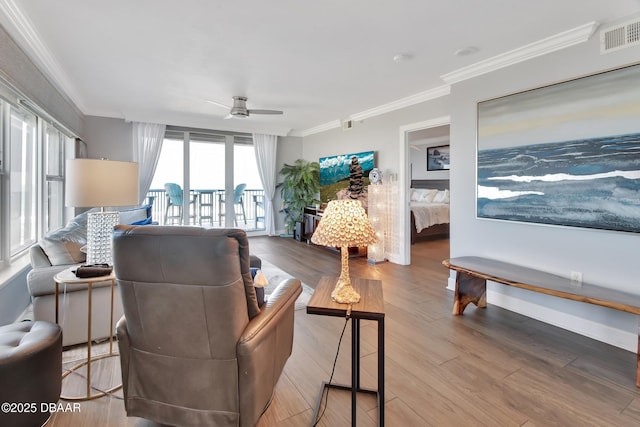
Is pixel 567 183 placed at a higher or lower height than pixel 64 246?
higher

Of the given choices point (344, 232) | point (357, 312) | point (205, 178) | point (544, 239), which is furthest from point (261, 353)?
point (205, 178)

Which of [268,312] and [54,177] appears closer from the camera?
[268,312]

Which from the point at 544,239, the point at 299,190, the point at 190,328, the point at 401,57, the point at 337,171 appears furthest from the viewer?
A: the point at 299,190

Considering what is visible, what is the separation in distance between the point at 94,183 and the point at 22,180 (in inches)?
81.5

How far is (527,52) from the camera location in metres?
2.82

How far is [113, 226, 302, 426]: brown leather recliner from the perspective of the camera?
1.26m

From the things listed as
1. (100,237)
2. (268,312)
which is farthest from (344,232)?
(100,237)

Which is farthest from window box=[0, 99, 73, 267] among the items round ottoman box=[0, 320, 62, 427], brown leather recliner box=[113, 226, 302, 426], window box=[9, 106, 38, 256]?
brown leather recliner box=[113, 226, 302, 426]

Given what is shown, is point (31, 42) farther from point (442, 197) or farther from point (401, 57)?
point (442, 197)

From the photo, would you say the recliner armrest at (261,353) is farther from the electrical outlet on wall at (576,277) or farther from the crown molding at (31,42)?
the crown molding at (31,42)

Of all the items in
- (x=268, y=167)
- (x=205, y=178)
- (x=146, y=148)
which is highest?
(x=146, y=148)

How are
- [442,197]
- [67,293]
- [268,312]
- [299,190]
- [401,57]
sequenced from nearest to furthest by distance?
[268,312] → [67,293] → [401,57] → [299,190] → [442,197]

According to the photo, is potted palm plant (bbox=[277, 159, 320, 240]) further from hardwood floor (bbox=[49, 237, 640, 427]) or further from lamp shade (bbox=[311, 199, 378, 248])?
lamp shade (bbox=[311, 199, 378, 248])

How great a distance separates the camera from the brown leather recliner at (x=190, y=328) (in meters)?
1.26
